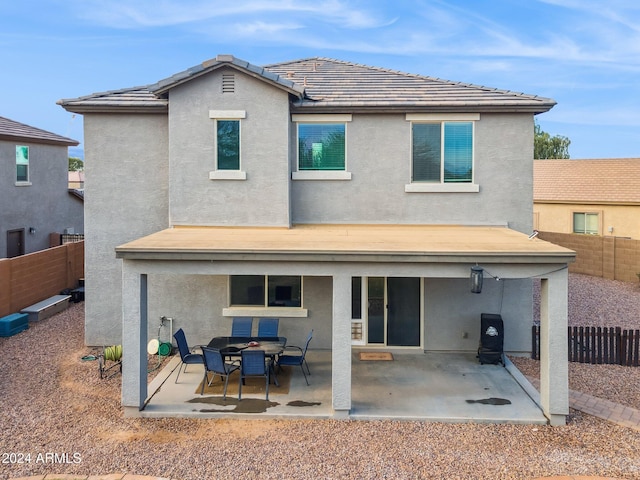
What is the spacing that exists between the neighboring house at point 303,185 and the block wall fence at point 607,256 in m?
13.9

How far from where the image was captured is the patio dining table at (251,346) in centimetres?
1004

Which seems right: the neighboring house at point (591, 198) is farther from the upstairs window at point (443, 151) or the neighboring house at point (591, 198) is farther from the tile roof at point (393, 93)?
the upstairs window at point (443, 151)

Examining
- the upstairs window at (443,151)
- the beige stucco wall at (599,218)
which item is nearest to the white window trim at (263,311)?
the upstairs window at (443,151)

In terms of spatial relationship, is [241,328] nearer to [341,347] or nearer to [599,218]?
[341,347]

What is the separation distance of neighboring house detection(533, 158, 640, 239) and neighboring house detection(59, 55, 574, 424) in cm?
1776

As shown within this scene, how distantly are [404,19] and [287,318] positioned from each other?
29263 millimetres

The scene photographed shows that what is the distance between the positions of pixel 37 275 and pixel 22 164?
8.51 metres

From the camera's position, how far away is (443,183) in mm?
12688

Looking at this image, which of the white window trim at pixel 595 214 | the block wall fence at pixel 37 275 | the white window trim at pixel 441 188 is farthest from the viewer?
the white window trim at pixel 595 214

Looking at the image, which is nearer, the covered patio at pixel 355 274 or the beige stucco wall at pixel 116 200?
the covered patio at pixel 355 274

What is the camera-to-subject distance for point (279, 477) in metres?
6.79

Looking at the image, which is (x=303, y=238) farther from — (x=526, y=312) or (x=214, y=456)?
(x=526, y=312)

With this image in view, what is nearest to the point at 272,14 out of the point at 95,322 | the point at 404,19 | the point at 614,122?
the point at 404,19

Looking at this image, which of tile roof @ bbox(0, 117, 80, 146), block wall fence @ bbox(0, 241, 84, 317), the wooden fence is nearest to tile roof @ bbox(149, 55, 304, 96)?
block wall fence @ bbox(0, 241, 84, 317)
